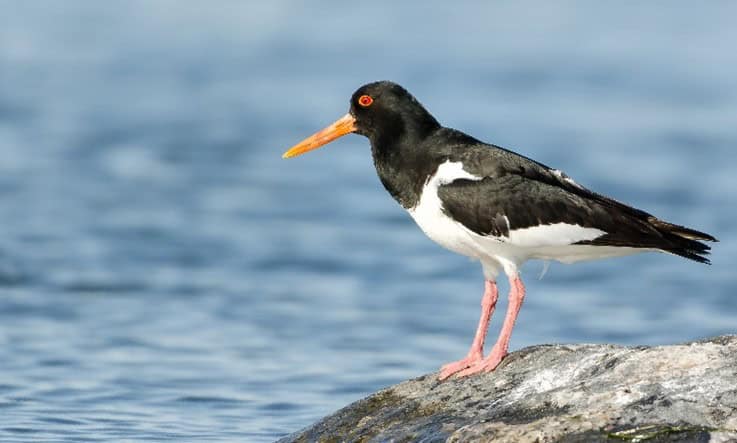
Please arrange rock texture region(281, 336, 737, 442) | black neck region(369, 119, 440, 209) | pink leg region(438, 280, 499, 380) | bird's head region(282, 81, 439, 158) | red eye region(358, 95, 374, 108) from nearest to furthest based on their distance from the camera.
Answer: rock texture region(281, 336, 737, 442)
pink leg region(438, 280, 499, 380)
black neck region(369, 119, 440, 209)
bird's head region(282, 81, 439, 158)
red eye region(358, 95, 374, 108)

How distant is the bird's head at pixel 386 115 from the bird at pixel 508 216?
0.22 m

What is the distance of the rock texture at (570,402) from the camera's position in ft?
20.4

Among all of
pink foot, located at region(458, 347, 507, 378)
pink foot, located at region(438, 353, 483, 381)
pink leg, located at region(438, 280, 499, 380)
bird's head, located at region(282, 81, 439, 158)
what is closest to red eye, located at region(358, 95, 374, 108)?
bird's head, located at region(282, 81, 439, 158)

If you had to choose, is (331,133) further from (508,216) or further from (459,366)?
(459,366)

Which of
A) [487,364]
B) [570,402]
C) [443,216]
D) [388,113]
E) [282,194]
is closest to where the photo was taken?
[570,402]

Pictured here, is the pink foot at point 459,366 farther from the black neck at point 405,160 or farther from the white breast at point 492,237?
the black neck at point 405,160

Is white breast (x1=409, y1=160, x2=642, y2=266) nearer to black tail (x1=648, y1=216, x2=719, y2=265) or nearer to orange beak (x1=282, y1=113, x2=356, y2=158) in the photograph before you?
black tail (x1=648, y1=216, x2=719, y2=265)

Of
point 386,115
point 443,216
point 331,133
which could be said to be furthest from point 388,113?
point 443,216

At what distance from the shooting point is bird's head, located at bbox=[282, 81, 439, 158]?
8.67m

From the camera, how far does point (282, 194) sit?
18.7 m

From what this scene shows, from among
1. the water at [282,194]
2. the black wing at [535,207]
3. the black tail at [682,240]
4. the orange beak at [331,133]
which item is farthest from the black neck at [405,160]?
the water at [282,194]

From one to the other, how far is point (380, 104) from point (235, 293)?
6.11 metres

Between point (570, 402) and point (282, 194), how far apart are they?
12.4 metres

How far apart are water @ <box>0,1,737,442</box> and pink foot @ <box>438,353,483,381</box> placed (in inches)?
89.2
